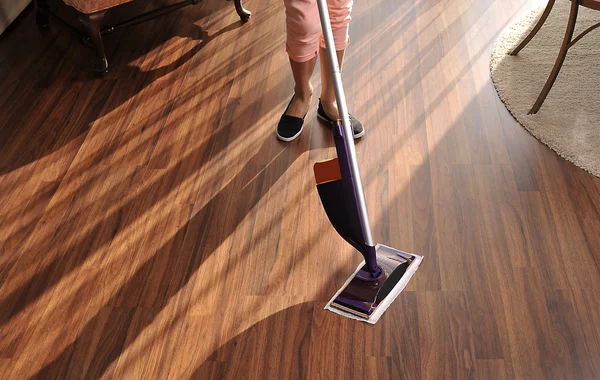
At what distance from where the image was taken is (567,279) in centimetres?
175

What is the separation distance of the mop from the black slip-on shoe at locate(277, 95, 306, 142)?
0.55 metres

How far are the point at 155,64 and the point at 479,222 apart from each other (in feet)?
4.55

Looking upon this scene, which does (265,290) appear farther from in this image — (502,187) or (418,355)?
(502,187)

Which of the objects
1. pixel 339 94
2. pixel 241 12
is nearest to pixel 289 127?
pixel 339 94

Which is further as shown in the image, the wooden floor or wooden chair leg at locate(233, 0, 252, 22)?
wooden chair leg at locate(233, 0, 252, 22)

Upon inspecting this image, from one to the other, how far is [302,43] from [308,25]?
0.08m

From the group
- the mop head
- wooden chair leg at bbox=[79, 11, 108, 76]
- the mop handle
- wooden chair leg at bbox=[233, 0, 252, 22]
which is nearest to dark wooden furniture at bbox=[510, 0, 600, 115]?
the mop head

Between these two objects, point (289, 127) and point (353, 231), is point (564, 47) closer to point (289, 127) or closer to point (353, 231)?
point (289, 127)

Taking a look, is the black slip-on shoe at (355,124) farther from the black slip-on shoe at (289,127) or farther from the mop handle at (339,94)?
the mop handle at (339,94)

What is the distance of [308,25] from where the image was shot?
2.01 meters

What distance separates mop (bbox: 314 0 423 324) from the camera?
1.60m

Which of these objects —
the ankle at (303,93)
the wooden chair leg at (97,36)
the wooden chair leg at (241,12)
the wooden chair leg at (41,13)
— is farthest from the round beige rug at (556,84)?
the wooden chair leg at (41,13)

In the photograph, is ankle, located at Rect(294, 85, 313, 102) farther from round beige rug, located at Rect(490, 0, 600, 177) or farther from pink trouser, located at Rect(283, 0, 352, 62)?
round beige rug, located at Rect(490, 0, 600, 177)

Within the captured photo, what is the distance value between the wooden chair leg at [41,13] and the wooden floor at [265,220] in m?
0.17
